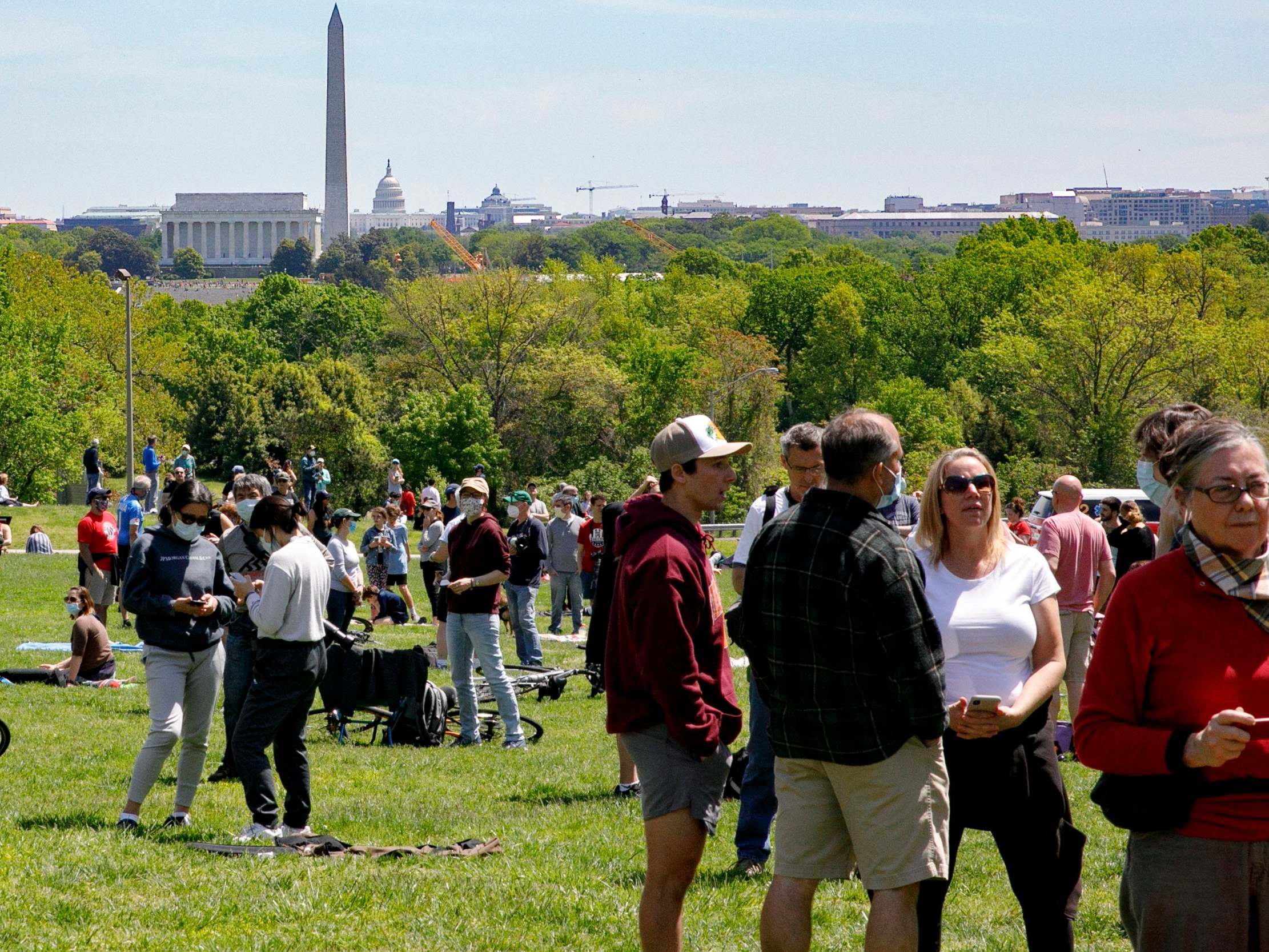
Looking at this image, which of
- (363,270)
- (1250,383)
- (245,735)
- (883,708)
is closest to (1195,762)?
(883,708)

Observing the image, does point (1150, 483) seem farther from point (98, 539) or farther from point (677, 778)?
point (98, 539)

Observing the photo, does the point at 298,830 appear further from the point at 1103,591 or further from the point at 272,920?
the point at 1103,591

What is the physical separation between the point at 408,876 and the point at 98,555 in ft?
34.9

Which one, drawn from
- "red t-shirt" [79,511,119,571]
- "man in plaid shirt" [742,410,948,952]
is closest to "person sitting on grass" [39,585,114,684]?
"red t-shirt" [79,511,119,571]

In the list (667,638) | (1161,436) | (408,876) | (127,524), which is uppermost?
(1161,436)

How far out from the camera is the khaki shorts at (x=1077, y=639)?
31.1 feet

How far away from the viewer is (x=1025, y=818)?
472cm

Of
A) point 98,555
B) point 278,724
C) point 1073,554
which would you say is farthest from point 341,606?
point 1073,554

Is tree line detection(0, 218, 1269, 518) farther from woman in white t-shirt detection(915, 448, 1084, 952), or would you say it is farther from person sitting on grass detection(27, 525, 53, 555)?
woman in white t-shirt detection(915, 448, 1084, 952)

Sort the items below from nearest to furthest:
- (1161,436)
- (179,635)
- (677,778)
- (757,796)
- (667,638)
→ (667,638) → (677,778) → (1161,436) → (757,796) → (179,635)

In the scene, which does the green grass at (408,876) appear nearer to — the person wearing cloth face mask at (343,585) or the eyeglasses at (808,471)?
the eyeglasses at (808,471)

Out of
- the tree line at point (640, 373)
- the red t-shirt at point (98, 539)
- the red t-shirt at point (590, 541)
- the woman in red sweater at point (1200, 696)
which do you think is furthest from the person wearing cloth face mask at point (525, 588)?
the tree line at point (640, 373)

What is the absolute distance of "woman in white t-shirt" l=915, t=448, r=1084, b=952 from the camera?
465 centimetres

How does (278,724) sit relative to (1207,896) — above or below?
below
